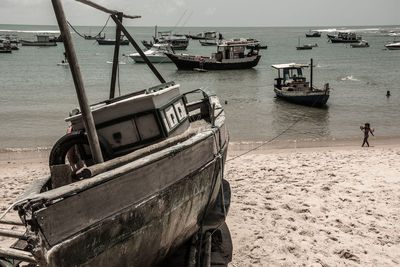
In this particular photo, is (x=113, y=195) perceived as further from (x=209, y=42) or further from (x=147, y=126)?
(x=209, y=42)

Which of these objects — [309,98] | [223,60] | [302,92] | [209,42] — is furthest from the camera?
[209,42]

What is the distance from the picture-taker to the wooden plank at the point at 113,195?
432 cm

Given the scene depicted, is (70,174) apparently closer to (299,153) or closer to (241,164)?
(241,164)

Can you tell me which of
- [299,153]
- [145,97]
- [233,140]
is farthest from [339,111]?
[145,97]

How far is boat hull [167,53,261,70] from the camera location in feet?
177

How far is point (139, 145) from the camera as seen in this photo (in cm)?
693

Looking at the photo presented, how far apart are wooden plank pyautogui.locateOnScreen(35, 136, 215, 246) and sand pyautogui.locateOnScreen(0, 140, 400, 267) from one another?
7.84 feet

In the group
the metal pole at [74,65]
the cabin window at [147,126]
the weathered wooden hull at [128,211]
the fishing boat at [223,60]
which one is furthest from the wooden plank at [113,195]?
the fishing boat at [223,60]

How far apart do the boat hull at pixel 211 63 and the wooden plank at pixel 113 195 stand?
48.6 meters

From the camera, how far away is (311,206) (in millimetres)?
9234

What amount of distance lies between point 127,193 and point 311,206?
5.42 meters

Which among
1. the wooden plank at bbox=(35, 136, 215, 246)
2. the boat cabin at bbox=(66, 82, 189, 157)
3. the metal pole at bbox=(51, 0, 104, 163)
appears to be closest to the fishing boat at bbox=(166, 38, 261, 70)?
the boat cabin at bbox=(66, 82, 189, 157)

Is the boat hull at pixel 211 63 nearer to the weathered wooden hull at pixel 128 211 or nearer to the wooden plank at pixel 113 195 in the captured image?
the weathered wooden hull at pixel 128 211

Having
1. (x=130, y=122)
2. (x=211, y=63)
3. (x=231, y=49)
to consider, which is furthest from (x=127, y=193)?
(x=231, y=49)
